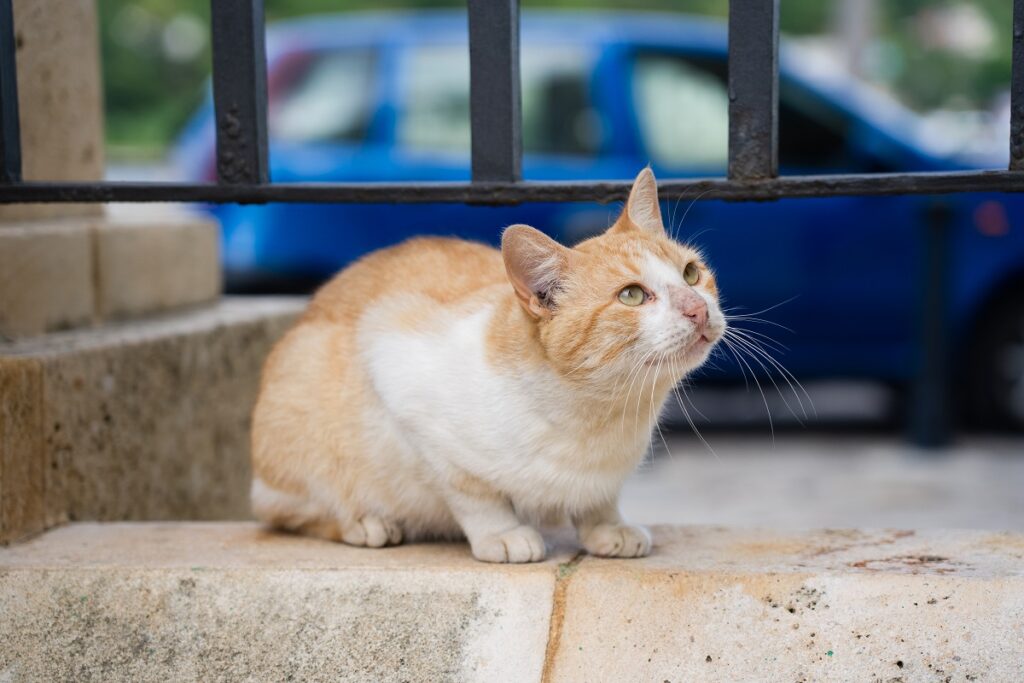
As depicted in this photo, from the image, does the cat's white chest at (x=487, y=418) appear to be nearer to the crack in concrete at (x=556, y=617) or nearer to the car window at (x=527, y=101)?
the crack in concrete at (x=556, y=617)

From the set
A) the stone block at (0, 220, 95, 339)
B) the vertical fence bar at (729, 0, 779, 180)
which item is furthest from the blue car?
the vertical fence bar at (729, 0, 779, 180)

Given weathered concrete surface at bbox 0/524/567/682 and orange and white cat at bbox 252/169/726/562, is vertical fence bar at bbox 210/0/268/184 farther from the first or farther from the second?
weathered concrete surface at bbox 0/524/567/682

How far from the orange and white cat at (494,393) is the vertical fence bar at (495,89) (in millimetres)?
268

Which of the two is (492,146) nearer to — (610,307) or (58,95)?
(610,307)

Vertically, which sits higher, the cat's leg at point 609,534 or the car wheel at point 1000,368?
the cat's leg at point 609,534

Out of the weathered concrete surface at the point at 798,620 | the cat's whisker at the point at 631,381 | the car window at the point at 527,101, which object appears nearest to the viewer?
the weathered concrete surface at the point at 798,620

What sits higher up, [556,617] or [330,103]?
[330,103]

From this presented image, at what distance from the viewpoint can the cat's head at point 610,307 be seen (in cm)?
252

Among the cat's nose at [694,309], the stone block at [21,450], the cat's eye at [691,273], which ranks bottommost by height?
the stone block at [21,450]

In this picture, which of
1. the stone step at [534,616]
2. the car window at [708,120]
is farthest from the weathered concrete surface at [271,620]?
the car window at [708,120]

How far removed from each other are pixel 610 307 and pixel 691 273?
0.93 feet

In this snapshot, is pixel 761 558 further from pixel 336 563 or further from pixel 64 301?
pixel 64 301

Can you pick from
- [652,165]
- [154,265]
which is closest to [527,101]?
[652,165]

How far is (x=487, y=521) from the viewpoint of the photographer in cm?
271
